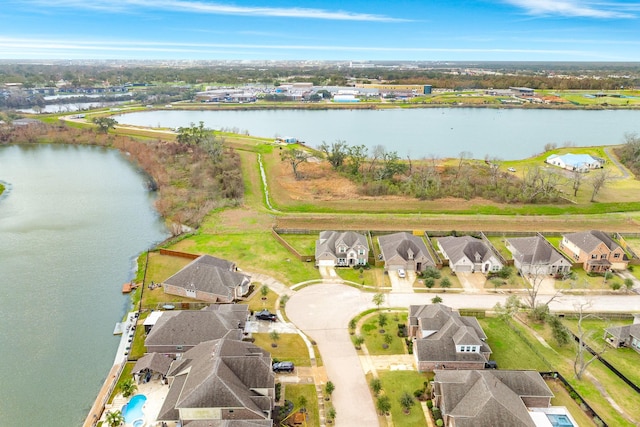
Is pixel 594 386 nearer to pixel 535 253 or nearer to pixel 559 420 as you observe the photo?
pixel 559 420

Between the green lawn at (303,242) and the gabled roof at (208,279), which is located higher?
the gabled roof at (208,279)

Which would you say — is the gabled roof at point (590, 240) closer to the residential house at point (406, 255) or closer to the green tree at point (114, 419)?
the residential house at point (406, 255)

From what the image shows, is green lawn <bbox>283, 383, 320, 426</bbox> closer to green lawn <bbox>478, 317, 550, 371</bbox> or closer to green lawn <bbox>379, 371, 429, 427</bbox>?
green lawn <bbox>379, 371, 429, 427</bbox>

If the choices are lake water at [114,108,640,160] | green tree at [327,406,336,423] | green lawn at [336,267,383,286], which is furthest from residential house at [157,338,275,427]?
lake water at [114,108,640,160]

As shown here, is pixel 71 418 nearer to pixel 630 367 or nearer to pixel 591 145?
pixel 630 367

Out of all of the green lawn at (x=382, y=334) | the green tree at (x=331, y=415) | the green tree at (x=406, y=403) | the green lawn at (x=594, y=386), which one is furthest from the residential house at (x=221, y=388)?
the green lawn at (x=594, y=386)

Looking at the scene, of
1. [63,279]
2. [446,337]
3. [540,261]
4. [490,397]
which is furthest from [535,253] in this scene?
[63,279]
